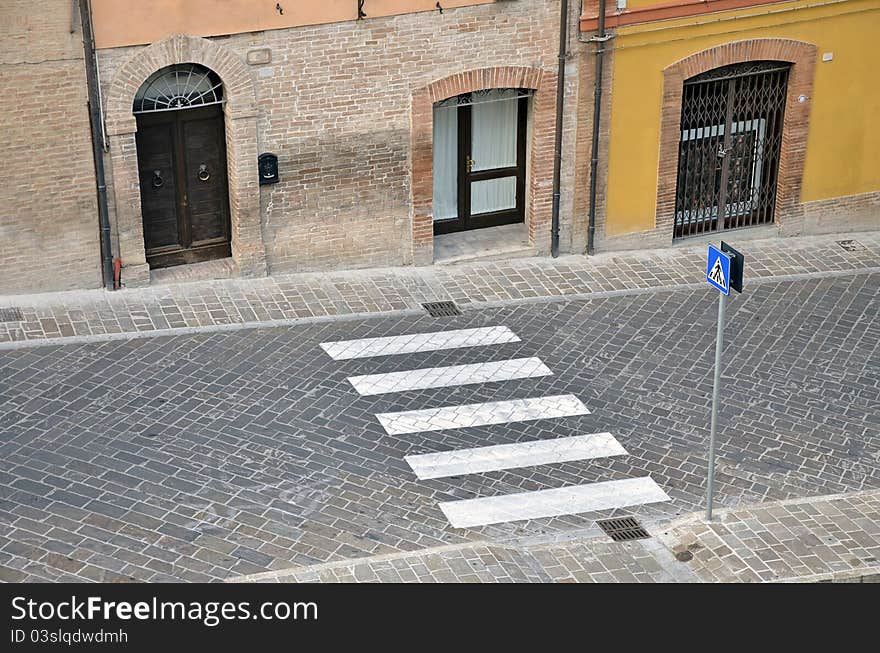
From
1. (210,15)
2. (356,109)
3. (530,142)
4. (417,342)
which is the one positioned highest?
(210,15)

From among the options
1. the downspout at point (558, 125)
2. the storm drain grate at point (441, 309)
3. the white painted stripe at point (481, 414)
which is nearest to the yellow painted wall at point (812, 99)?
the downspout at point (558, 125)

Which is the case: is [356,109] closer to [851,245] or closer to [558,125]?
[558,125]

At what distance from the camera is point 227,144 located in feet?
58.9

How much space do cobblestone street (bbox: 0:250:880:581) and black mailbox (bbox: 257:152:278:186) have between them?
6.63 ft

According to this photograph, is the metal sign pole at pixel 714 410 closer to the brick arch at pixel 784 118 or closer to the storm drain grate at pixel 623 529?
the storm drain grate at pixel 623 529

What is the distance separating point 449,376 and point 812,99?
7.36 m

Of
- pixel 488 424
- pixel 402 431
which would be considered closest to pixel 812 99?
pixel 488 424

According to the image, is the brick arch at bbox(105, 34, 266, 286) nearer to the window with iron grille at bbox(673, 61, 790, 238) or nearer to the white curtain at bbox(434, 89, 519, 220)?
the white curtain at bbox(434, 89, 519, 220)

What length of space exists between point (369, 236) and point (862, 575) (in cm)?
823

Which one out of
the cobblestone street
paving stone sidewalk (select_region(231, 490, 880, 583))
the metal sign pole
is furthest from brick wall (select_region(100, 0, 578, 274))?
paving stone sidewalk (select_region(231, 490, 880, 583))

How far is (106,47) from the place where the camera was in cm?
1652

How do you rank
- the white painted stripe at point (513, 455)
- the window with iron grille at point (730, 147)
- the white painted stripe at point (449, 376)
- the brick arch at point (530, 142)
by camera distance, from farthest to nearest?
the window with iron grille at point (730, 147), the brick arch at point (530, 142), the white painted stripe at point (449, 376), the white painted stripe at point (513, 455)

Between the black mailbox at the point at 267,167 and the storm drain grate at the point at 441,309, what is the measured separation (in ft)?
8.06

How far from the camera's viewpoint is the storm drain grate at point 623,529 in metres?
13.2
